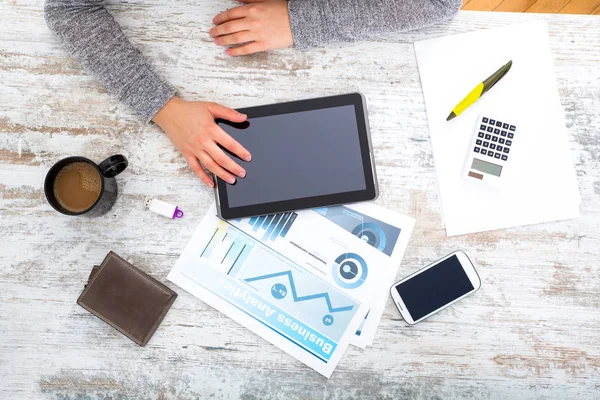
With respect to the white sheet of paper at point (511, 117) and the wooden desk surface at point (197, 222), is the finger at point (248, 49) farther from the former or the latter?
the white sheet of paper at point (511, 117)

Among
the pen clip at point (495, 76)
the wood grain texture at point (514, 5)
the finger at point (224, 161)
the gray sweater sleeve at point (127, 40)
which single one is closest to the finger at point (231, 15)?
the gray sweater sleeve at point (127, 40)

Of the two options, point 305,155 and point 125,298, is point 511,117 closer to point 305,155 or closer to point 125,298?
point 305,155

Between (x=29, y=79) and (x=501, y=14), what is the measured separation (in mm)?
863

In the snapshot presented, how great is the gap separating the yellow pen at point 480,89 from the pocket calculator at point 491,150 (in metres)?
0.04

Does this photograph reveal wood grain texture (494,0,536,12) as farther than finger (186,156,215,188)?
Yes

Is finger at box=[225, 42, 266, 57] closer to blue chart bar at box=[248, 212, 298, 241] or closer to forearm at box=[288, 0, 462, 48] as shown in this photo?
forearm at box=[288, 0, 462, 48]

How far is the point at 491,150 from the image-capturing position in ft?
2.44

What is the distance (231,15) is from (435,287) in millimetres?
607

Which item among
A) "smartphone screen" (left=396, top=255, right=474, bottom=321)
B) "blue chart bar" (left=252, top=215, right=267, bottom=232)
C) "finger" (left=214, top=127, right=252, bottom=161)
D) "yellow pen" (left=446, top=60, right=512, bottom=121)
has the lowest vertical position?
"smartphone screen" (left=396, top=255, right=474, bottom=321)

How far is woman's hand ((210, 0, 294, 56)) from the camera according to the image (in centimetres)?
78

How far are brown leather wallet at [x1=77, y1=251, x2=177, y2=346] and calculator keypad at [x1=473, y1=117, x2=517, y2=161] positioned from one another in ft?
1.97

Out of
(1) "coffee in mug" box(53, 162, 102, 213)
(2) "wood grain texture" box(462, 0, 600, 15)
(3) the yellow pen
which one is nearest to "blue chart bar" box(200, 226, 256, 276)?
(1) "coffee in mug" box(53, 162, 102, 213)

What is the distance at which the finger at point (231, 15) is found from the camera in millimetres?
785

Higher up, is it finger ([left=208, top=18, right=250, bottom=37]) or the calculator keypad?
finger ([left=208, top=18, right=250, bottom=37])
